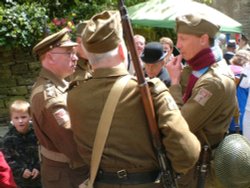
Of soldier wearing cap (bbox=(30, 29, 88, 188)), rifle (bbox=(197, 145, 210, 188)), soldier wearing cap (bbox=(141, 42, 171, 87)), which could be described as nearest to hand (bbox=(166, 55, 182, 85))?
rifle (bbox=(197, 145, 210, 188))

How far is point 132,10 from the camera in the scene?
9.40m

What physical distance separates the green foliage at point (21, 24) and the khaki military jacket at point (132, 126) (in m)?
5.00

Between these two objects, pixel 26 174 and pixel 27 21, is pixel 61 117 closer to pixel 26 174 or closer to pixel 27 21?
pixel 26 174

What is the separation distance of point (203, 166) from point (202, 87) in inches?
22.5

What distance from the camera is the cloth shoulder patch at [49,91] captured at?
3.06 meters

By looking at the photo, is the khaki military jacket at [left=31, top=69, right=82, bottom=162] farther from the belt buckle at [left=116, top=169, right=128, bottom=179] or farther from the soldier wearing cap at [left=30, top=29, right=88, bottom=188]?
the belt buckle at [left=116, top=169, right=128, bottom=179]

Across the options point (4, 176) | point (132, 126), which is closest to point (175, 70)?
point (132, 126)

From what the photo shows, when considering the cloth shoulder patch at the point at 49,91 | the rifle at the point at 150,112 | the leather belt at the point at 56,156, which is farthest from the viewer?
the leather belt at the point at 56,156

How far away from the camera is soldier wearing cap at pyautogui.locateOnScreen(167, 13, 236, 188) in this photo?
2.83 meters

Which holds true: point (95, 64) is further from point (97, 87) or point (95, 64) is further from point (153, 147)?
point (153, 147)

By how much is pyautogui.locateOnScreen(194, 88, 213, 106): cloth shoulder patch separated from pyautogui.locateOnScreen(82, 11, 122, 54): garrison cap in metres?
0.73

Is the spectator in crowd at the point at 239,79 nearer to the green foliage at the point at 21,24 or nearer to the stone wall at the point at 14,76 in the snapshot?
the green foliage at the point at 21,24

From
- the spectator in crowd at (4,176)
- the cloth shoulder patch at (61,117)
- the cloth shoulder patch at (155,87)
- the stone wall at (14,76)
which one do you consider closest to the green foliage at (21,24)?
the stone wall at (14,76)

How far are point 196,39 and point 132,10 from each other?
6604mm
